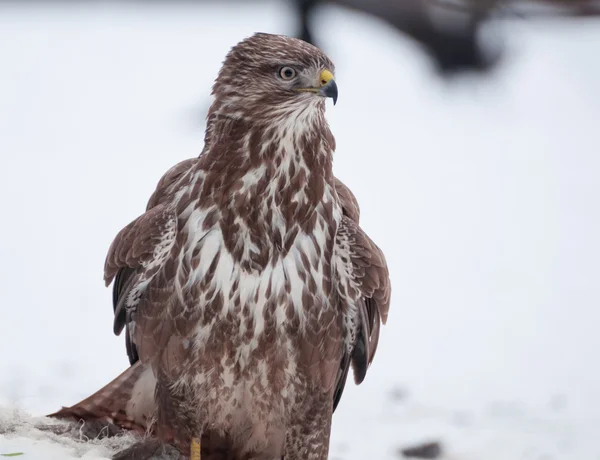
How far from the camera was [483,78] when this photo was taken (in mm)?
10555

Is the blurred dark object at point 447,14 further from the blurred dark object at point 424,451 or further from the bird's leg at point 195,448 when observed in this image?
the bird's leg at point 195,448

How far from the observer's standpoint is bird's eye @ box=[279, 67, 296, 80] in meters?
3.83

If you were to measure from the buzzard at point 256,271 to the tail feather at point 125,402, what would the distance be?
15 centimetres

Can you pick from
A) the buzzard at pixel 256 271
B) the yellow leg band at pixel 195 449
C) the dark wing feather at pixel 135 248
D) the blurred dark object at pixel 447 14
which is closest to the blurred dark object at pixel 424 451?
the buzzard at pixel 256 271

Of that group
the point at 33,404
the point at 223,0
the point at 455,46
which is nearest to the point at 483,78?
the point at 455,46

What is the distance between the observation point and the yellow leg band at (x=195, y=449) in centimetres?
426

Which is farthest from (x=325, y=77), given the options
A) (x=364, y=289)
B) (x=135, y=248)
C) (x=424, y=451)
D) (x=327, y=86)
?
(x=424, y=451)

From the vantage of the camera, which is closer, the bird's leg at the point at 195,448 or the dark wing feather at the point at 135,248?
the dark wing feather at the point at 135,248

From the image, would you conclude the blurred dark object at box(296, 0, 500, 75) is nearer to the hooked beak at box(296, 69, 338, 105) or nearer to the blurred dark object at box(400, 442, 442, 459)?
the blurred dark object at box(400, 442, 442, 459)

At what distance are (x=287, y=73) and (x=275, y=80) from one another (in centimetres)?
5

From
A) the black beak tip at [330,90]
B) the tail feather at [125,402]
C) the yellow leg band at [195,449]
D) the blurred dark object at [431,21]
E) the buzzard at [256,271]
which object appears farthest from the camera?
the blurred dark object at [431,21]

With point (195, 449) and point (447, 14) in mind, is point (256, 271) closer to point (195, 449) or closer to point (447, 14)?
point (195, 449)

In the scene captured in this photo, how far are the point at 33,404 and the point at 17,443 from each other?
1.37 meters

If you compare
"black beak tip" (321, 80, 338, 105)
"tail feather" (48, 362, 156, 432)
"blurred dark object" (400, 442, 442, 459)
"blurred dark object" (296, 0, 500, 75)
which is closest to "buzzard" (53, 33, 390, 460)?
"black beak tip" (321, 80, 338, 105)
